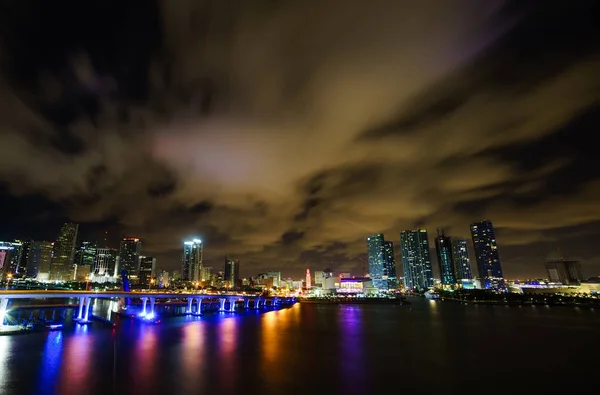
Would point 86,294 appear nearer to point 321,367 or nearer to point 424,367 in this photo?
point 321,367

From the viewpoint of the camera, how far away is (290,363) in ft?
144

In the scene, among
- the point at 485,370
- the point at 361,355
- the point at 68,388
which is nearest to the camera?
the point at 68,388

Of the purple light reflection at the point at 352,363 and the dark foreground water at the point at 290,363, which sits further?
the purple light reflection at the point at 352,363

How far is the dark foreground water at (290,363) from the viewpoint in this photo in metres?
33.0

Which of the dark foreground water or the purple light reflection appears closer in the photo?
the dark foreground water

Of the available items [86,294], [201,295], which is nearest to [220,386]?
[86,294]

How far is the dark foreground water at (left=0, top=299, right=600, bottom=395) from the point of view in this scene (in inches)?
1300

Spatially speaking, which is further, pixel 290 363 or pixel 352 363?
pixel 290 363

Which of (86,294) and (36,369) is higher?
(86,294)

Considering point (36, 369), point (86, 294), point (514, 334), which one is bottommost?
point (514, 334)

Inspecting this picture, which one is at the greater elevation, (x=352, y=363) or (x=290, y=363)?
(x=290, y=363)

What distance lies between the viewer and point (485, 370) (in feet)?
133

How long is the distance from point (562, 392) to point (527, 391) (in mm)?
3665

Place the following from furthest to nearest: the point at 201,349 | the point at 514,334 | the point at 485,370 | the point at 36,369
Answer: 1. the point at 514,334
2. the point at 201,349
3. the point at 485,370
4. the point at 36,369
